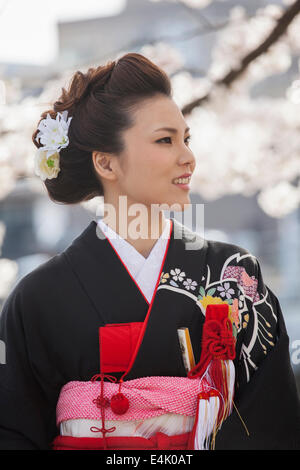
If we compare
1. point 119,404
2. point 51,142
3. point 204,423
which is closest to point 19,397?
point 119,404

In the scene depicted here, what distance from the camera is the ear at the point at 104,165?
1.80 metres

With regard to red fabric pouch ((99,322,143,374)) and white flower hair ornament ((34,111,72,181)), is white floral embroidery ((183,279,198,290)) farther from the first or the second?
white flower hair ornament ((34,111,72,181))

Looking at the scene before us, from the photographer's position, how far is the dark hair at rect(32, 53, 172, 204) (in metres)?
1.76

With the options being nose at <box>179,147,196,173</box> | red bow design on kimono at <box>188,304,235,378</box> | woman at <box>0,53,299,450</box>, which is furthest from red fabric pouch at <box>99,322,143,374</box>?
nose at <box>179,147,196,173</box>

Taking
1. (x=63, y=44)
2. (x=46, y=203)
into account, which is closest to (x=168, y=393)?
(x=46, y=203)

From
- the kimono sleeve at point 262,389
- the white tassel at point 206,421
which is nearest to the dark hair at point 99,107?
the kimono sleeve at point 262,389

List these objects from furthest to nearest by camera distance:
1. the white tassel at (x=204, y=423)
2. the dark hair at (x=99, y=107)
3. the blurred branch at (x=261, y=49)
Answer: the blurred branch at (x=261, y=49)
the dark hair at (x=99, y=107)
the white tassel at (x=204, y=423)

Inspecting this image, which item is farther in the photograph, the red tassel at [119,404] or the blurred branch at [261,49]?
the blurred branch at [261,49]

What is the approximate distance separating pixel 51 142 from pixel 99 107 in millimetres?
212

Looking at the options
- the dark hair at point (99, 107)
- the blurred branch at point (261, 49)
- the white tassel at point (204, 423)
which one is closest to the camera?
the white tassel at point (204, 423)

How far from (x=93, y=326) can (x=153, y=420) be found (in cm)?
34

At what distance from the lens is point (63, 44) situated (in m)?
12.9

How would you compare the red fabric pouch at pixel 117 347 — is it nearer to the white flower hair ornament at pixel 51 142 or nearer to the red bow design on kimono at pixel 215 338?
the red bow design on kimono at pixel 215 338
